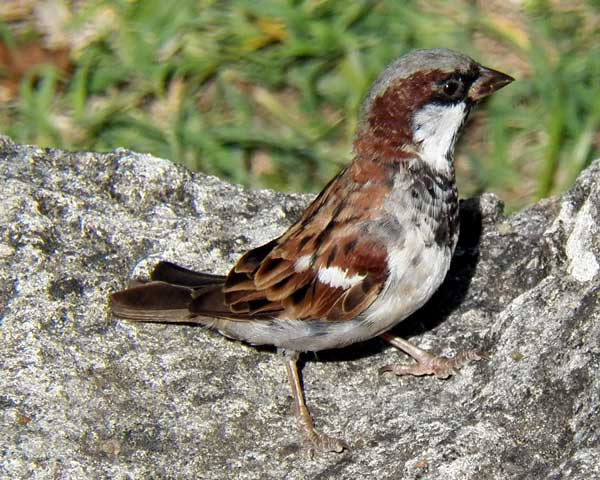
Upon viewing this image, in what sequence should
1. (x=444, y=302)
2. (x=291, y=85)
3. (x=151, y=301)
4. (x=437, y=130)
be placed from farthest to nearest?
1. (x=291, y=85)
2. (x=444, y=302)
3. (x=151, y=301)
4. (x=437, y=130)

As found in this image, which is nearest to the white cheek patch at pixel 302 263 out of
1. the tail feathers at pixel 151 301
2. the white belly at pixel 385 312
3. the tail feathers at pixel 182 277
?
the white belly at pixel 385 312

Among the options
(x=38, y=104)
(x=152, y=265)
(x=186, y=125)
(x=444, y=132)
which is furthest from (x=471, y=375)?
(x=38, y=104)

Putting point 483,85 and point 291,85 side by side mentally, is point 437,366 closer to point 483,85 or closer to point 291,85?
point 483,85

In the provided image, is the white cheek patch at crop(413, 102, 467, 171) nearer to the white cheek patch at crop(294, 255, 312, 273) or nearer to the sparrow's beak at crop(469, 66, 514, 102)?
the sparrow's beak at crop(469, 66, 514, 102)

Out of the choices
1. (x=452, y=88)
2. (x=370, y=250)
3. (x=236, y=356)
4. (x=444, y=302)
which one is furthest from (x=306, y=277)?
(x=452, y=88)

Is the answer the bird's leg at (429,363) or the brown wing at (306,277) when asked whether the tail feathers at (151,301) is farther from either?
the bird's leg at (429,363)

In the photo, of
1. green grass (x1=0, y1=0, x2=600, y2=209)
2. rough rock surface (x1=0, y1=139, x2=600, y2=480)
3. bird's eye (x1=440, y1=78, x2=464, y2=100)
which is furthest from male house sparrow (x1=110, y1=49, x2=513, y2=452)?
green grass (x1=0, y1=0, x2=600, y2=209)
